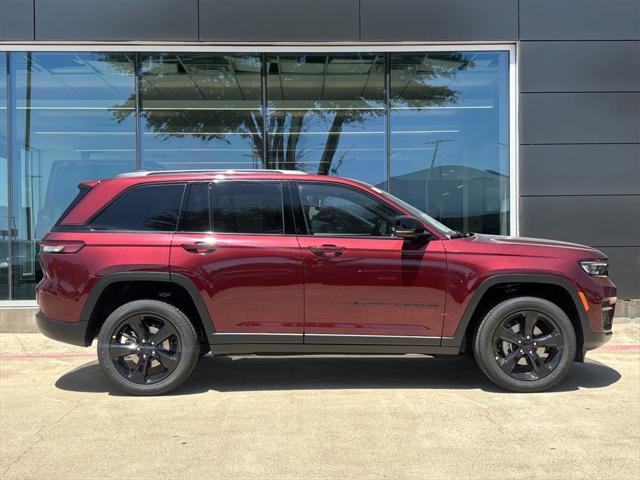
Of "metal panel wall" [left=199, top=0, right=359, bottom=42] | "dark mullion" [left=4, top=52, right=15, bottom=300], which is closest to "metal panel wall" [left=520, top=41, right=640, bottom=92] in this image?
"metal panel wall" [left=199, top=0, right=359, bottom=42]

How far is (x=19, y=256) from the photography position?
8523 millimetres

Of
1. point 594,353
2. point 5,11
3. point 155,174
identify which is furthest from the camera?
point 5,11

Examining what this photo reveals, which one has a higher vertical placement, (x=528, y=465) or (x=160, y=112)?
(x=160, y=112)

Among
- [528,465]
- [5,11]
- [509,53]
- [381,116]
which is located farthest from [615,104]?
[5,11]

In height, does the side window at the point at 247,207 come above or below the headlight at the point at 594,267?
above

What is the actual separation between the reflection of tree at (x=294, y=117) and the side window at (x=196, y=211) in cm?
440

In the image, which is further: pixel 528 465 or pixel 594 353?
pixel 594 353

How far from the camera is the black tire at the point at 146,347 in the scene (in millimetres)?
4805

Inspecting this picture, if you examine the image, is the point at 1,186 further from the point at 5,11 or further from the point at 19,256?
the point at 5,11

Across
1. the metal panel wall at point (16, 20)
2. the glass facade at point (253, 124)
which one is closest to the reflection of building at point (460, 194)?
the glass facade at point (253, 124)

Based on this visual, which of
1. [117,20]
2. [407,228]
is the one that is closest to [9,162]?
[117,20]

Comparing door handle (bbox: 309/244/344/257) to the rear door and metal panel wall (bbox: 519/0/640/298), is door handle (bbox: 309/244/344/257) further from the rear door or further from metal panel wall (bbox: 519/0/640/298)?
metal panel wall (bbox: 519/0/640/298)

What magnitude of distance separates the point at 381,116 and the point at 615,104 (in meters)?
3.52

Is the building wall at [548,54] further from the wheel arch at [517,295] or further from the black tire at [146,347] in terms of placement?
the black tire at [146,347]
